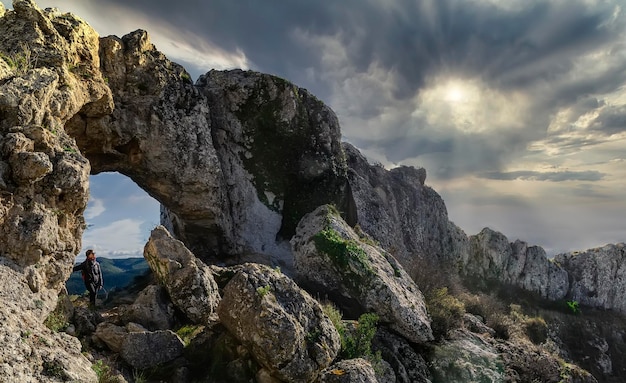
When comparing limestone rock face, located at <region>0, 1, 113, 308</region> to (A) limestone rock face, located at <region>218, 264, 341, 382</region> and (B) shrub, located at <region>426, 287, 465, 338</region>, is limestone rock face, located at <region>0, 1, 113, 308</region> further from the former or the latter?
(B) shrub, located at <region>426, 287, 465, 338</region>

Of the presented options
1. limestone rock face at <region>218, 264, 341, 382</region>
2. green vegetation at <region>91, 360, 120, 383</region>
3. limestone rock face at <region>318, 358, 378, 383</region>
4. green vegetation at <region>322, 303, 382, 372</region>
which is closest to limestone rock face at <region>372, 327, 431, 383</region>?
green vegetation at <region>322, 303, 382, 372</region>

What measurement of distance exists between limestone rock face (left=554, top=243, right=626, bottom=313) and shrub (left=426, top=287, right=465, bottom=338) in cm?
3754

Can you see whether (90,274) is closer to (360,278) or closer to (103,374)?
(103,374)

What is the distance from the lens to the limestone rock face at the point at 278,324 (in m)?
9.09

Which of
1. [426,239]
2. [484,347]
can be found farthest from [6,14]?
[426,239]

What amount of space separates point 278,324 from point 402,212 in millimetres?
32286

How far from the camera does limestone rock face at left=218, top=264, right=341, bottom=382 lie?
9086mm

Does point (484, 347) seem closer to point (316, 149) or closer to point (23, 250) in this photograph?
point (316, 149)

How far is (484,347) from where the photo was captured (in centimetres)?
1563

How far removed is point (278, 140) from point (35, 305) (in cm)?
1729

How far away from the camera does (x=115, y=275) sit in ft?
102

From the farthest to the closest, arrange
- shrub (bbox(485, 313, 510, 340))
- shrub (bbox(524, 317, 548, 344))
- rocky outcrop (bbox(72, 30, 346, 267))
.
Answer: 1. shrub (bbox(524, 317, 548, 344))
2. shrub (bbox(485, 313, 510, 340))
3. rocky outcrop (bbox(72, 30, 346, 267))

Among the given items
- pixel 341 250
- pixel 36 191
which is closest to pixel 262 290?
pixel 36 191

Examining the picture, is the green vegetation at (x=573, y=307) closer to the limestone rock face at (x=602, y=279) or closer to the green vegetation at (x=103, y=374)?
the limestone rock face at (x=602, y=279)
